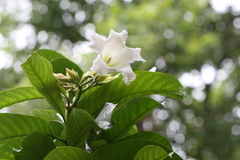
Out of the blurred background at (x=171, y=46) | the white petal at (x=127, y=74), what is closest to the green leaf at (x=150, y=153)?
the white petal at (x=127, y=74)

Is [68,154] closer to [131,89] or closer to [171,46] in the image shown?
[131,89]

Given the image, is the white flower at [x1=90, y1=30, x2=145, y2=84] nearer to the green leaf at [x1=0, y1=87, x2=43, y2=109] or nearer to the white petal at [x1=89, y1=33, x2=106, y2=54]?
the white petal at [x1=89, y1=33, x2=106, y2=54]

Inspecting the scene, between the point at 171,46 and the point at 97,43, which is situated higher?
the point at 97,43

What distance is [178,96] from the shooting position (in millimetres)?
681

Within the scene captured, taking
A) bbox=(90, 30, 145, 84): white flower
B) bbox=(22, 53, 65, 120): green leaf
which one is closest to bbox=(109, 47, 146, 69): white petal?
bbox=(90, 30, 145, 84): white flower

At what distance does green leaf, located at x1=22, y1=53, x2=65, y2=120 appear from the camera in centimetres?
58

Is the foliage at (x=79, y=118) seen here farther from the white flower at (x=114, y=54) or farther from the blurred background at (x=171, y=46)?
the blurred background at (x=171, y=46)

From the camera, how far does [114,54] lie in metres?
0.64

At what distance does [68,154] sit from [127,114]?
16 cm

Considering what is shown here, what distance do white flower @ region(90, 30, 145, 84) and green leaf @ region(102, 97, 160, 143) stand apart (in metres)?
0.08

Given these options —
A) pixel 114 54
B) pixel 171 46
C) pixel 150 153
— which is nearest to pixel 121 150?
pixel 150 153

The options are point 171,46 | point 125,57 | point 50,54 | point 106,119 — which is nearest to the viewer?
point 106,119

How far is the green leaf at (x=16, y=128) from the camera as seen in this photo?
0.60 metres

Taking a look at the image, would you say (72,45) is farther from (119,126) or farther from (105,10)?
(119,126)
